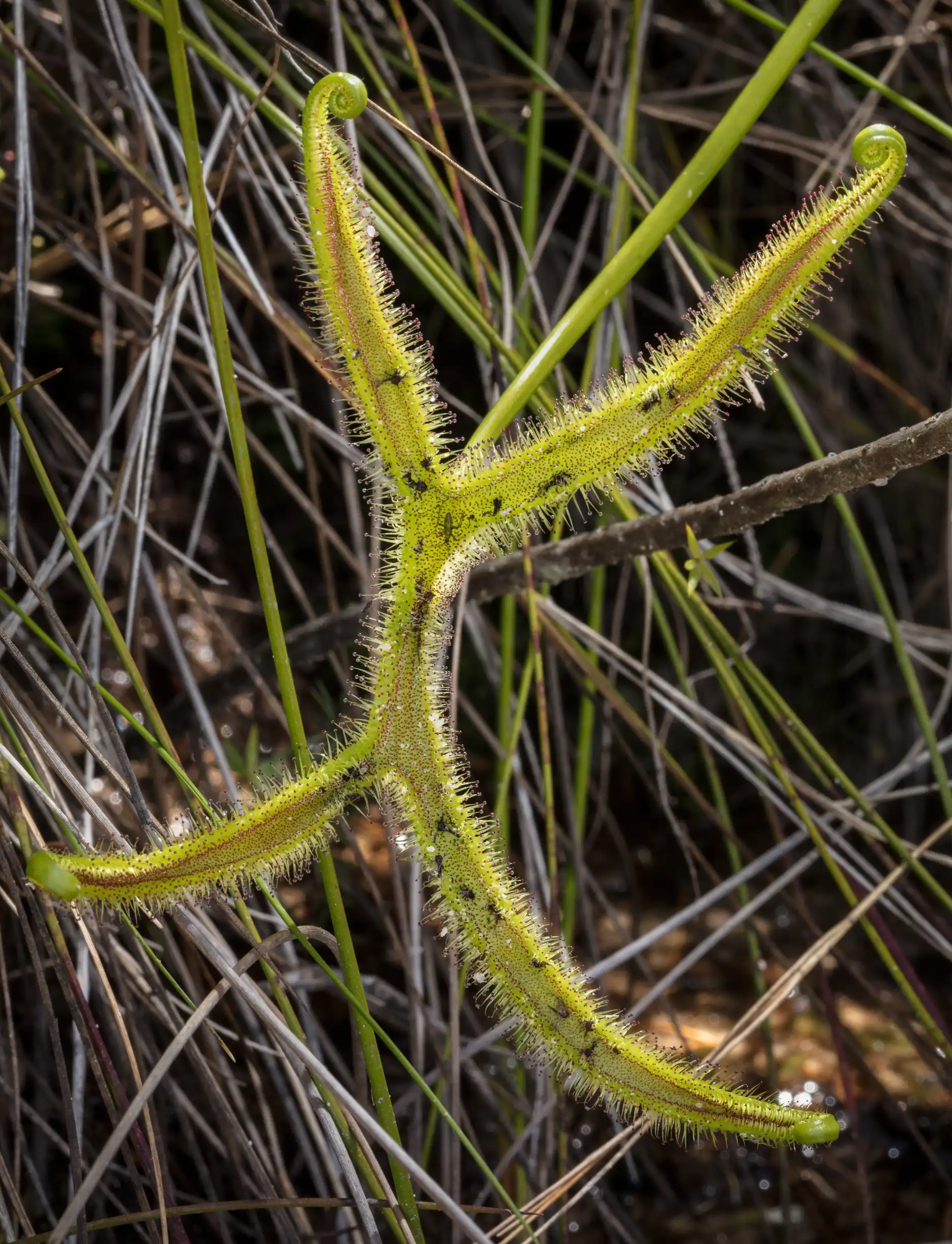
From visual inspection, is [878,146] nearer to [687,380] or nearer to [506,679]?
[687,380]

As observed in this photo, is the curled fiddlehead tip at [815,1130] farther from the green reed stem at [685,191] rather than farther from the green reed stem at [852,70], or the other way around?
the green reed stem at [852,70]

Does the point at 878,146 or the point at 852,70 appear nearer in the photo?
the point at 878,146

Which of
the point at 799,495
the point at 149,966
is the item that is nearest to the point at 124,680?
the point at 149,966

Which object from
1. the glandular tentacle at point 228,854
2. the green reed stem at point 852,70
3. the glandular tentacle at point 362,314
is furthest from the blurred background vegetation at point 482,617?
the glandular tentacle at point 362,314

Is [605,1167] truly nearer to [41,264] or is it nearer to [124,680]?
[41,264]

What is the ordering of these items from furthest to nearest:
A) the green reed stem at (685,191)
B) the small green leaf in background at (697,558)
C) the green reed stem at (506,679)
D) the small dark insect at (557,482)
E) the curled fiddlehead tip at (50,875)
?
the green reed stem at (506,679) < the small green leaf in background at (697,558) < the green reed stem at (685,191) < the small dark insect at (557,482) < the curled fiddlehead tip at (50,875)

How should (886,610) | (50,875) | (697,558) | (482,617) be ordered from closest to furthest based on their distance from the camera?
(50,875) < (697,558) < (886,610) < (482,617)

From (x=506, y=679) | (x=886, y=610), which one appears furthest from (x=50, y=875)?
(x=886, y=610)
